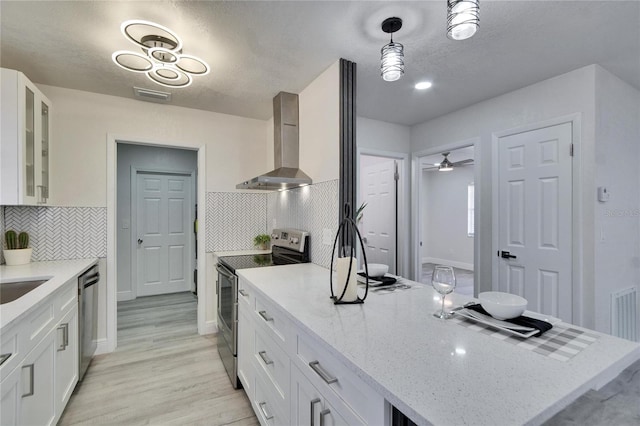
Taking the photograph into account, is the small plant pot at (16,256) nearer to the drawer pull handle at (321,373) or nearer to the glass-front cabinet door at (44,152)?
the glass-front cabinet door at (44,152)

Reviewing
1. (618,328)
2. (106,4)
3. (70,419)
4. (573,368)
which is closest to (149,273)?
(70,419)

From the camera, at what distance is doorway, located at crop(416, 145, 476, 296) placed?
6758mm

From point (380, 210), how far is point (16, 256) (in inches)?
149

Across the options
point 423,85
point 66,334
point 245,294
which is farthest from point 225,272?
point 423,85

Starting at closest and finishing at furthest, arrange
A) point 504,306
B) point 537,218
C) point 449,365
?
point 449,365 → point 504,306 → point 537,218

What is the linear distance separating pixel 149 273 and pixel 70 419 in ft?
9.34

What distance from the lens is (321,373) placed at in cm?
103

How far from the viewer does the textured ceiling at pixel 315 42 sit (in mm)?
1607

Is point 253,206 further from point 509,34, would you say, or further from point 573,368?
point 573,368

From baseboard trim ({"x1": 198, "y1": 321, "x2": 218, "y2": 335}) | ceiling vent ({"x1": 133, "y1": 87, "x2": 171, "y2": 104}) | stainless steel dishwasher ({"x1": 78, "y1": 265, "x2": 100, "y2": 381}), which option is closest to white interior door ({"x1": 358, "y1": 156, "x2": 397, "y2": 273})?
baseboard trim ({"x1": 198, "y1": 321, "x2": 218, "y2": 335})

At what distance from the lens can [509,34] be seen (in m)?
1.84

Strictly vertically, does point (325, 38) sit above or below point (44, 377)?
above

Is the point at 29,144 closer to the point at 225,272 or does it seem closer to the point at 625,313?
the point at 225,272

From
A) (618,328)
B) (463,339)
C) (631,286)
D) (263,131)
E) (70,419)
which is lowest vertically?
(70,419)
